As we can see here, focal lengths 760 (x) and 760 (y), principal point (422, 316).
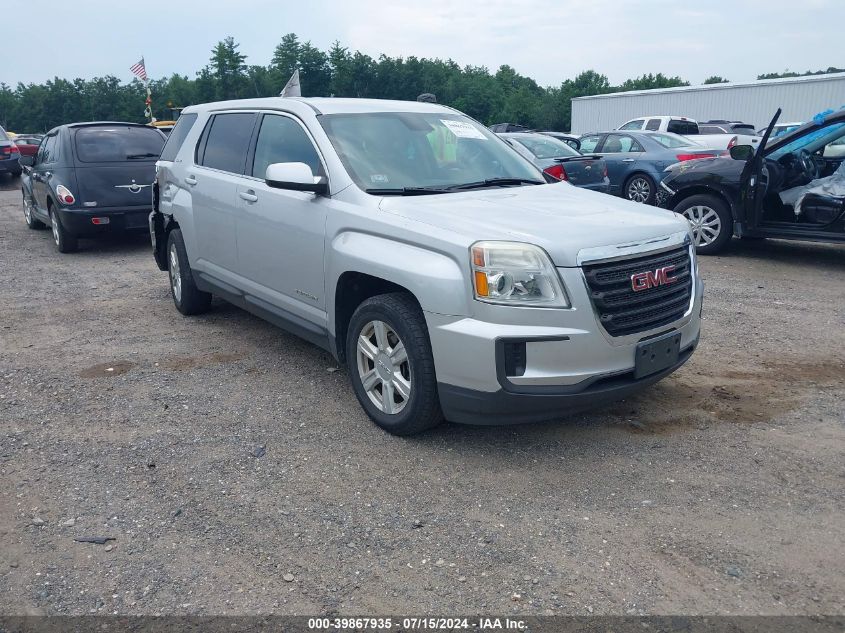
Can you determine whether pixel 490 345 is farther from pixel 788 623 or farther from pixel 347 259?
pixel 788 623

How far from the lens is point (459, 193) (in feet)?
15.0

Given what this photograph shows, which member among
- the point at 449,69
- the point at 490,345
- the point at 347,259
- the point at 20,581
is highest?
the point at 449,69

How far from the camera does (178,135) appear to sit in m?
6.87

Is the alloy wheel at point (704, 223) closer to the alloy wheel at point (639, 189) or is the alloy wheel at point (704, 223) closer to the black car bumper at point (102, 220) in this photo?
the alloy wheel at point (639, 189)

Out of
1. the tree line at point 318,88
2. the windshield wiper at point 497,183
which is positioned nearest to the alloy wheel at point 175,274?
the windshield wiper at point 497,183

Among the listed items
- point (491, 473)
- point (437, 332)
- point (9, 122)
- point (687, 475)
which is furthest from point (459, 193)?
point (9, 122)

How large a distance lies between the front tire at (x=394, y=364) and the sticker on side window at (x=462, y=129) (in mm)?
1643

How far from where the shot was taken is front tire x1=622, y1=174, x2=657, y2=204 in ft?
44.9

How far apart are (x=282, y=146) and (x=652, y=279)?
2.69 meters

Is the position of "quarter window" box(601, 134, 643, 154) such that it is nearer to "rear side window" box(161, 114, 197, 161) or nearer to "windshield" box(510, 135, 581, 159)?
"windshield" box(510, 135, 581, 159)

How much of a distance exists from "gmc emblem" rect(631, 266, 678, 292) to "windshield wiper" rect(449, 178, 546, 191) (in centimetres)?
131


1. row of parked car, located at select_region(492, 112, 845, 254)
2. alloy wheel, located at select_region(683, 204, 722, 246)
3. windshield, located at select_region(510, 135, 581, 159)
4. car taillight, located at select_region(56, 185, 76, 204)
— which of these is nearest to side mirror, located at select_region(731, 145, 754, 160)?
row of parked car, located at select_region(492, 112, 845, 254)

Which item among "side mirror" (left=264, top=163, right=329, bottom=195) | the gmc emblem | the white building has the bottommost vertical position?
the gmc emblem

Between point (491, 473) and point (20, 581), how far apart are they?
84.6 inches
